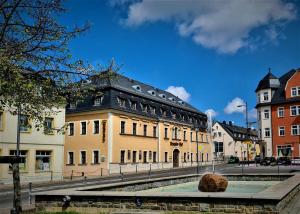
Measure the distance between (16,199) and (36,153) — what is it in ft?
87.3

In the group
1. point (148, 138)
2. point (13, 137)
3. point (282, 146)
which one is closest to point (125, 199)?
point (13, 137)

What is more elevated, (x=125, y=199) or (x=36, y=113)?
(x=36, y=113)

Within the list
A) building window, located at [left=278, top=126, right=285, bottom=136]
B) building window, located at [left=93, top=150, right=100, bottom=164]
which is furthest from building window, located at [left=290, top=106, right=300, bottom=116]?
building window, located at [left=93, top=150, right=100, bottom=164]

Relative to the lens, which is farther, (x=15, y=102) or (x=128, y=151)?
(x=128, y=151)

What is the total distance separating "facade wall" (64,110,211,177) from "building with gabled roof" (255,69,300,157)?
14998 mm

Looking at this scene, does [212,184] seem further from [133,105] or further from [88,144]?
[133,105]

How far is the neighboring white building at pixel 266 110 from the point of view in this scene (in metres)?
61.3

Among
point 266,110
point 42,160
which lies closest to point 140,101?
point 42,160

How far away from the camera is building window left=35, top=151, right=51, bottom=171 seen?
119 ft

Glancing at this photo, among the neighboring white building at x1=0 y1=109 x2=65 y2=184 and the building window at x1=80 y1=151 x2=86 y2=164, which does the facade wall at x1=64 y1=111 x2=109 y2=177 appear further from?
the neighboring white building at x1=0 y1=109 x2=65 y2=184

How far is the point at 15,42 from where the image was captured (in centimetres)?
1111

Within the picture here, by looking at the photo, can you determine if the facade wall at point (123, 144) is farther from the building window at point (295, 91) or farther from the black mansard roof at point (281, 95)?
the building window at point (295, 91)

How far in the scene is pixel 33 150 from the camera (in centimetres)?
3562

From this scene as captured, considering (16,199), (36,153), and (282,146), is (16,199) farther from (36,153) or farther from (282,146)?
(282,146)
